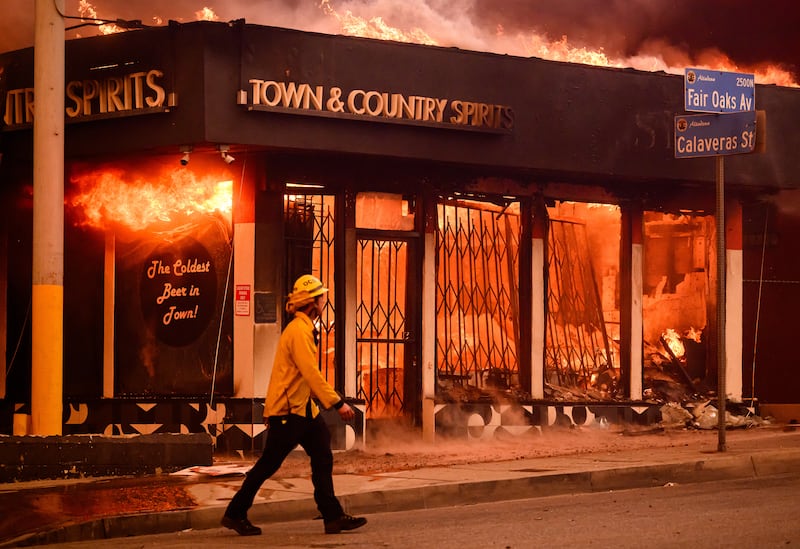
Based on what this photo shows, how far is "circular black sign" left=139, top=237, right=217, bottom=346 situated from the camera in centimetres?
1470

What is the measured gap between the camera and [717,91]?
13492mm

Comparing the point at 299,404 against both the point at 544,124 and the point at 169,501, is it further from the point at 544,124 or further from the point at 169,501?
the point at 544,124

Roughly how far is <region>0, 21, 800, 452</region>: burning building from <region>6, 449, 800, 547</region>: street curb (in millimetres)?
3779

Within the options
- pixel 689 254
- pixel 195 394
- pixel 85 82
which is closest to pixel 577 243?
pixel 689 254

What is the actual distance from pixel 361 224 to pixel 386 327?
51.2 inches

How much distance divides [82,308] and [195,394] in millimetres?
1936

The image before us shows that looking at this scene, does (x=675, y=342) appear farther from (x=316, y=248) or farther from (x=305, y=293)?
(x=305, y=293)

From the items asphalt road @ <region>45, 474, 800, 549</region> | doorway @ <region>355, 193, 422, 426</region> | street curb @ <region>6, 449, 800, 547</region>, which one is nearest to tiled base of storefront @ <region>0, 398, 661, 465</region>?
doorway @ <region>355, 193, 422, 426</region>

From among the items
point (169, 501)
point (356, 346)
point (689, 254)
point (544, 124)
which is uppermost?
point (544, 124)

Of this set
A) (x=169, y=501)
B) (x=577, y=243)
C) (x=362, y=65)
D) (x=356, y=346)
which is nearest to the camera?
(x=169, y=501)

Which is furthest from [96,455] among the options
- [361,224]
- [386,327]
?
[361,224]

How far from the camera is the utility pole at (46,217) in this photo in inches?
476

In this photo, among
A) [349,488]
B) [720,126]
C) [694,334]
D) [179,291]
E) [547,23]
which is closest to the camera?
[349,488]

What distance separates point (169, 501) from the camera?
1024cm
